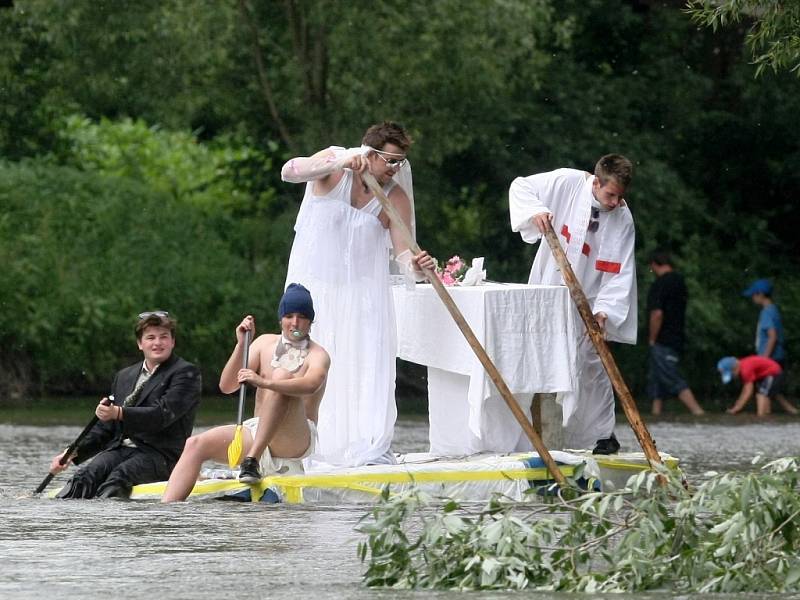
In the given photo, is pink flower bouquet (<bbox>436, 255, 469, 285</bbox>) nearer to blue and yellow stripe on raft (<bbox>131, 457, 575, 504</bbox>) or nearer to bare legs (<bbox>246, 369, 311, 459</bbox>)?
blue and yellow stripe on raft (<bbox>131, 457, 575, 504</bbox>)

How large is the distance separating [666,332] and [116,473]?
12487mm

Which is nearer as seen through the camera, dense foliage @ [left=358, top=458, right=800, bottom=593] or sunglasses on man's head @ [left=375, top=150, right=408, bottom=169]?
dense foliage @ [left=358, top=458, right=800, bottom=593]

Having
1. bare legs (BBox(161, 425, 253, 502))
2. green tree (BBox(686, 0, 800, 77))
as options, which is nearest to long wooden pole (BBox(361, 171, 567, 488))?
bare legs (BBox(161, 425, 253, 502))

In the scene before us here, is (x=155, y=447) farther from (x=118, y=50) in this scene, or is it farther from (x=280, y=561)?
(x=118, y=50)

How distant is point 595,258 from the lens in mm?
12406

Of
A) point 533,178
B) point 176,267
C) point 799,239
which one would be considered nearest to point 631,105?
point 799,239

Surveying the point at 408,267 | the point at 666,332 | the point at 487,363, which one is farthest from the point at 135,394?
the point at 666,332

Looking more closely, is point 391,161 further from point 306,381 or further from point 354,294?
point 306,381

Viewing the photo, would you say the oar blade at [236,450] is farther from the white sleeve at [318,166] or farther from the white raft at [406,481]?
Result: the white sleeve at [318,166]

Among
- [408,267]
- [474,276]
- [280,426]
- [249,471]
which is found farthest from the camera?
[474,276]

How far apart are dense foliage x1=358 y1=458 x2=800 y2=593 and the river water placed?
0.17 metres

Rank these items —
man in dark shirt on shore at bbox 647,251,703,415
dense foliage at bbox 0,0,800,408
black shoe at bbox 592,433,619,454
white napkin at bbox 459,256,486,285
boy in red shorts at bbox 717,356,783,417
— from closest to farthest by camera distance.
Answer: white napkin at bbox 459,256,486,285
black shoe at bbox 592,433,619,454
man in dark shirt on shore at bbox 647,251,703,415
boy in red shorts at bbox 717,356,783,417
dense foliage at bbox 0,0,800,408

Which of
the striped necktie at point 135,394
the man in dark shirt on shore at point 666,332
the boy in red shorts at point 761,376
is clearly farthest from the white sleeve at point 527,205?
the boy in red shorts at point 761,376

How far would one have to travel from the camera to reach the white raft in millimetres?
11070
